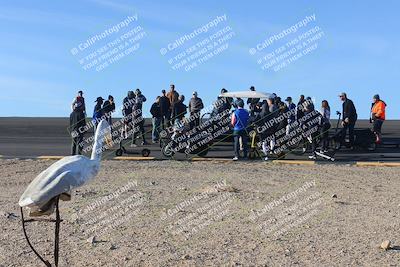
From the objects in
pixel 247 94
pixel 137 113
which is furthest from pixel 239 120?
pixel 137 113

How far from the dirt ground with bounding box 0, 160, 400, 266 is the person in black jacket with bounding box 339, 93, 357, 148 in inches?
200

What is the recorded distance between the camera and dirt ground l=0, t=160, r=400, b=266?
7312mm

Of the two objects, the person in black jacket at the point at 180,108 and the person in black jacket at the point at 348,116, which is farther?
the person in black jacket at the point at 180,108

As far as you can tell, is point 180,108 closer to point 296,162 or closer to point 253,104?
point 253,104

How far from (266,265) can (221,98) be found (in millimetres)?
14981

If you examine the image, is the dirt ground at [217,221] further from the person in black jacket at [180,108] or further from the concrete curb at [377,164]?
the person in black jacket at [180,108]

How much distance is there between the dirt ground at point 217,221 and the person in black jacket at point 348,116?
16.7ft

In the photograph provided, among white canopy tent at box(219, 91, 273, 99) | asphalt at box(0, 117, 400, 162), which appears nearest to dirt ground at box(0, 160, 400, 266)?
asphalt at box(0, 117, 400, 162)

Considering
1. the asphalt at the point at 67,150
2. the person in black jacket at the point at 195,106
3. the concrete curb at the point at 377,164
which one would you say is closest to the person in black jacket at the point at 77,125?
the asphalt at the point at 67,150

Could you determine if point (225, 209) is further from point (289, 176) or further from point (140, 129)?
point (140, 129)

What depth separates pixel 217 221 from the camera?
9.21 meters

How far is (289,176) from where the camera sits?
48.1 feet

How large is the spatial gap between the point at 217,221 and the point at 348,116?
1176 cm

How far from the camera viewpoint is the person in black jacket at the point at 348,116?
1973 centimetres
